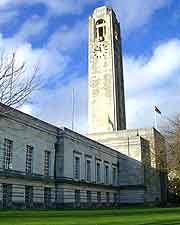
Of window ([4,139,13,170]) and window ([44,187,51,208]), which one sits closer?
window ([4,139,13,170])

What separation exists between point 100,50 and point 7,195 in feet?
160

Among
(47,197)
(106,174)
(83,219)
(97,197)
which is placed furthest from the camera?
(106,174)

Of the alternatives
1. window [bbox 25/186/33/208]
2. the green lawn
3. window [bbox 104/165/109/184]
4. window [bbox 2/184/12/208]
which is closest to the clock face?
window [bbox 104/165/109/184]

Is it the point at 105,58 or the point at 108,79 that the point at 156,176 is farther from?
the point at 105,58

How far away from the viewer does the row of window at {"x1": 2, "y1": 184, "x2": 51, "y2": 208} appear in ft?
110

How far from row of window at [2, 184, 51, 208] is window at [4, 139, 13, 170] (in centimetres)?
195

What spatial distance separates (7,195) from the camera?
33531 mm

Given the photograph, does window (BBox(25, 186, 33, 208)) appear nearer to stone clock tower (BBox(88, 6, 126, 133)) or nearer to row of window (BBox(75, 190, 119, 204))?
row of window (BBox(75, 190, 119, 204))

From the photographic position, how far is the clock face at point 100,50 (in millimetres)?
76169

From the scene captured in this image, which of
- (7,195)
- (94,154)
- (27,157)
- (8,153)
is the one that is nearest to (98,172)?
(94,154)

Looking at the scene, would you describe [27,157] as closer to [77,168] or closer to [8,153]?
[8,153]

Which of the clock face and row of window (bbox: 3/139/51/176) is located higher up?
the clock face

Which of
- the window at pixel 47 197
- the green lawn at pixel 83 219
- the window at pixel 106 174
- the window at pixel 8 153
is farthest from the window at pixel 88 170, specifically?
the green lawn at pixel 83 219

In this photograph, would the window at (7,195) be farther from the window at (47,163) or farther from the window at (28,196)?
the window at (47,163)
